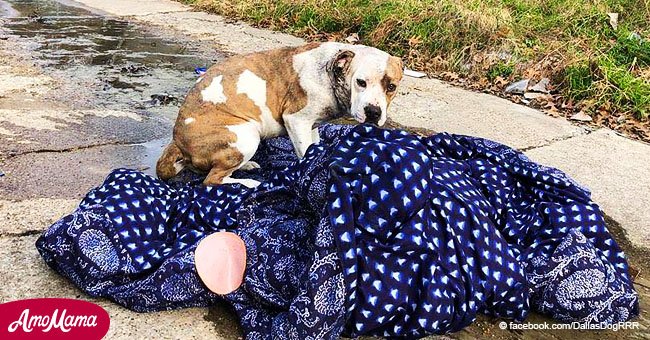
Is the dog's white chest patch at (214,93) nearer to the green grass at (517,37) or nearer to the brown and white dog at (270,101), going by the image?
A: the brown and white dog at (270,101)

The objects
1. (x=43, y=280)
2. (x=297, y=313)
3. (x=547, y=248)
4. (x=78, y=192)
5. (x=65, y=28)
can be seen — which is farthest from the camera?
(x=65, y=28)

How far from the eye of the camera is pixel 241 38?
A: 8609 mm

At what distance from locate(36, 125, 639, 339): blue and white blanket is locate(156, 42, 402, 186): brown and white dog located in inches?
21.5

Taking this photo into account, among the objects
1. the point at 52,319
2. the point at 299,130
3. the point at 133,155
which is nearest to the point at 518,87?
the point at 299,130

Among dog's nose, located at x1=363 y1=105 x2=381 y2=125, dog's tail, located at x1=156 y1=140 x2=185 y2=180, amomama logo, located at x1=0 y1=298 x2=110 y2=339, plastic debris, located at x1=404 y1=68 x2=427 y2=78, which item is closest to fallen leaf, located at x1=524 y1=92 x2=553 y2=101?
plastic debris, located at x1=404 y1=68 x2=427 y2=78

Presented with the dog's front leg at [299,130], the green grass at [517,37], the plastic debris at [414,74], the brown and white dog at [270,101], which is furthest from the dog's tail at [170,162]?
the green grass at [517,37]

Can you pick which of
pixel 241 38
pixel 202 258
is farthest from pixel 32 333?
pixel 241 38

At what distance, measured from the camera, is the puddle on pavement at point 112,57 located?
5.81 m

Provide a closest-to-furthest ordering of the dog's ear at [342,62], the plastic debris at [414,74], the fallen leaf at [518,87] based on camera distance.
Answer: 1. the dog's ear at [342,62]
2. the fallen leaf at [518,87]
3. the plastic debris at [414,74]

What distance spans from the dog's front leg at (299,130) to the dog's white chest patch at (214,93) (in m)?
0.45

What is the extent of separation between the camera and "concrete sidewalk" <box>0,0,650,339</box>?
2781 mm

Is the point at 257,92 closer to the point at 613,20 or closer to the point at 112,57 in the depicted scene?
the point at 112,57

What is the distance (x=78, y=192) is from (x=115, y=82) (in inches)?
105

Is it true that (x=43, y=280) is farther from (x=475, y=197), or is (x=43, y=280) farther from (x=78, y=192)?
(x=475, y=197)
